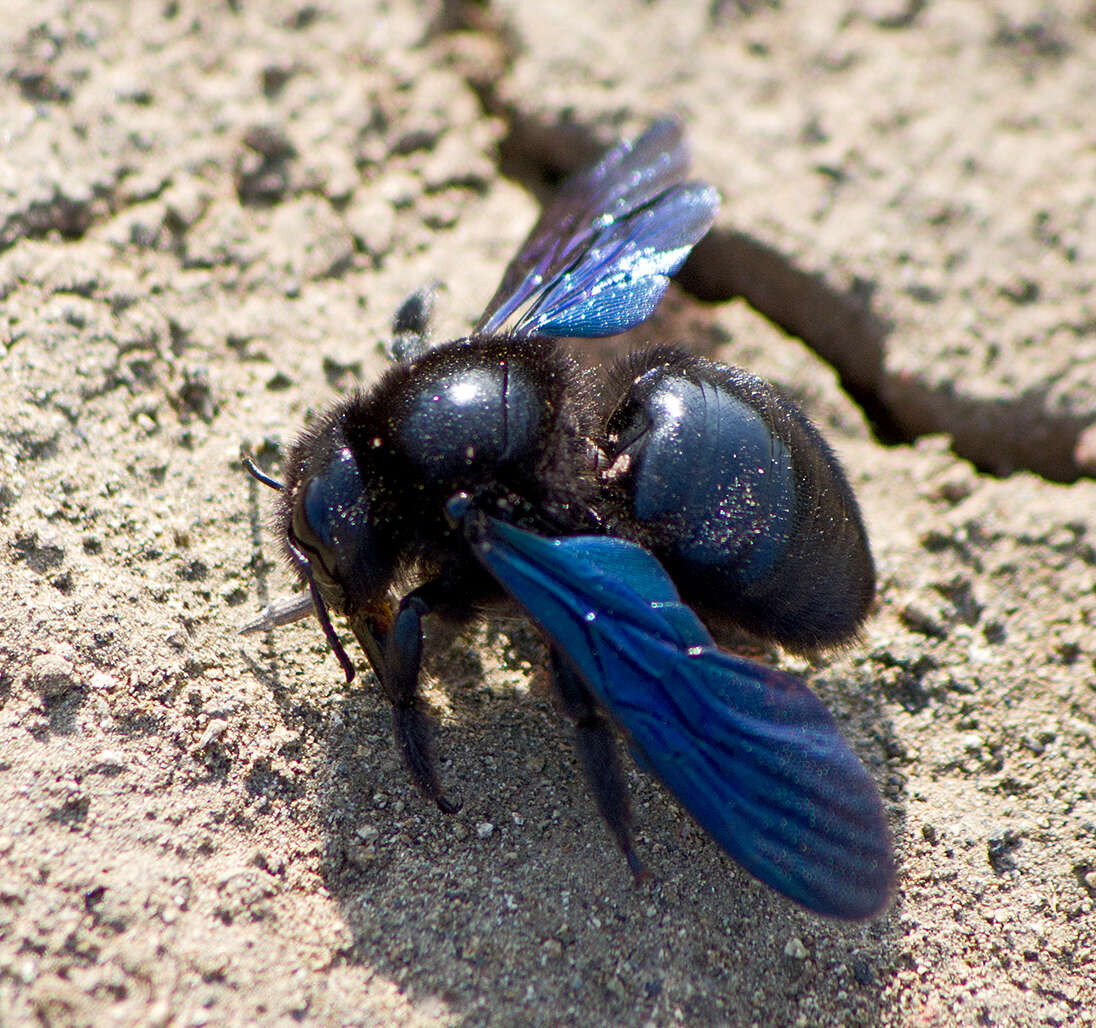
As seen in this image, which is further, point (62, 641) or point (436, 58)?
point (436, 58)

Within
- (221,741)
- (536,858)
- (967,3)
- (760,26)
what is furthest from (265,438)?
(967,3)

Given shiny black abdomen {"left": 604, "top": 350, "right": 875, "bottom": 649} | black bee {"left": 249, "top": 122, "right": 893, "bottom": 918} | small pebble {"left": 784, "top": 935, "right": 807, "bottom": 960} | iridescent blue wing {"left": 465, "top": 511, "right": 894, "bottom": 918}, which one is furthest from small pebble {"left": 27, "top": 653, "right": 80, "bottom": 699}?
small pebble {"left": 784, "top": 935, "right": 807, "bottom": 960}

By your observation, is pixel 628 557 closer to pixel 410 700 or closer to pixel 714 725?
pixel 714 725

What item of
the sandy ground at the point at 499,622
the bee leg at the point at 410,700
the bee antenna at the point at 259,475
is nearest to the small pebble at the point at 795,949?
the sandy ground at the point at 499,622

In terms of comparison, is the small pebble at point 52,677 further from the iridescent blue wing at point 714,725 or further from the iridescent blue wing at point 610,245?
the iridescent blue wing at point 610,245

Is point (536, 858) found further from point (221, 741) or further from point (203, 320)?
point (203, 320)

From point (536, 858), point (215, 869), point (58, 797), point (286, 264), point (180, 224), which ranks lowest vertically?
point (536, 858)

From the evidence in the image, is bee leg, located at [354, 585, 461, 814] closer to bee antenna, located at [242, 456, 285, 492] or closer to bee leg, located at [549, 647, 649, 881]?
bee leg, located at [549, 647, 649, 881]
